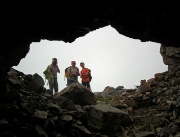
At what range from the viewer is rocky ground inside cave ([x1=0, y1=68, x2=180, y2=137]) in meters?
11.7

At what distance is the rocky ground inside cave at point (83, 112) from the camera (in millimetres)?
11664

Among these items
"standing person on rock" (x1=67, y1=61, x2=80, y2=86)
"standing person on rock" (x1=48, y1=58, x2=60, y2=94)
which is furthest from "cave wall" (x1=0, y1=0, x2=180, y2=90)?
"standing person on rock" (x1=67, y1=61, x2=80, y2=86)

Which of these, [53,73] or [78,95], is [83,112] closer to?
[78,95]

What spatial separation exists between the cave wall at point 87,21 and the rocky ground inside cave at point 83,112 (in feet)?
10.0

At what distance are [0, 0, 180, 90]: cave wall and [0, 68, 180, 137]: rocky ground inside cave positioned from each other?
120 inches

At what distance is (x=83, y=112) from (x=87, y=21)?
615cm

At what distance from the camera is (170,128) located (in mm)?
13414

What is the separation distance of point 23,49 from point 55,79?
22.4 ft

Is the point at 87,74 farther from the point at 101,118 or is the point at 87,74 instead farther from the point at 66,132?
the point at 66,132

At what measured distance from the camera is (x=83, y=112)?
45.5 feet

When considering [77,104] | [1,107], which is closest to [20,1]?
[1,107]

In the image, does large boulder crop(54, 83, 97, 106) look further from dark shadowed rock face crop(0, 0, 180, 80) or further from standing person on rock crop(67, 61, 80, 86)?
dark shadowed rock face crop(0, 0, 180, 80)

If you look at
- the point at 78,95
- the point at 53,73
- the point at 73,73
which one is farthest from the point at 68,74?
the point at 78,95

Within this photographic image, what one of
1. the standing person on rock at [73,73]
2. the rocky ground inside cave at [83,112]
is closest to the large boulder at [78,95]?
the rocky ground inside cave at [83,112]
